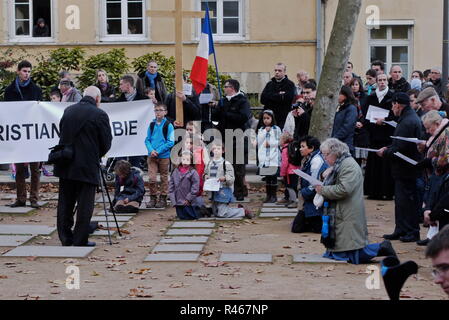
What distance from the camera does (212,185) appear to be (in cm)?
1462

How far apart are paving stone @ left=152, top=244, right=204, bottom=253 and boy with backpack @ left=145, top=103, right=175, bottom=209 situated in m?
3.42

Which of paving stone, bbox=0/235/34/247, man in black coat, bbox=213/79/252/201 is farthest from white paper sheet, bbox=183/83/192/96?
paving stone, bbox=0/235/34/247

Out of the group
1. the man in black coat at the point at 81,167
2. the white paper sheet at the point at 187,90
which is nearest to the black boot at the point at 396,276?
the man in black coat at the point at 81,167

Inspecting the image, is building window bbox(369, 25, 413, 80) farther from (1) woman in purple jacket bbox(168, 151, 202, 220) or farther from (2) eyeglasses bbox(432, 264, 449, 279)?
(2) eyeglasses bbox(432, 264, 449, 279)

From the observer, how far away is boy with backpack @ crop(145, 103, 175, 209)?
1567 centimetres

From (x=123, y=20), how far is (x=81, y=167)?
1718 centimetres

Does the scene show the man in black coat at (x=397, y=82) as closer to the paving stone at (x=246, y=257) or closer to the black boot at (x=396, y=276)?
the paving stone at (x=246, y=257)

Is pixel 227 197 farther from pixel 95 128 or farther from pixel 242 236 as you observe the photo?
pixel 95 128

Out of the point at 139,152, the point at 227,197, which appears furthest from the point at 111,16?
the point at 227,197

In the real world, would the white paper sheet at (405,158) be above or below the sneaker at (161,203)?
above

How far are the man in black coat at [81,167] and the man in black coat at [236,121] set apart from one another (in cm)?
433

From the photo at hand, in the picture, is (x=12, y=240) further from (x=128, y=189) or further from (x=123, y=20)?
(x=123, y=20)

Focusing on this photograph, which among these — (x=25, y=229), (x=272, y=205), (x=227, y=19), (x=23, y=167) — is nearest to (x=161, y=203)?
(x=272, y=205)

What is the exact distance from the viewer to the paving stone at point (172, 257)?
37.4 ft
